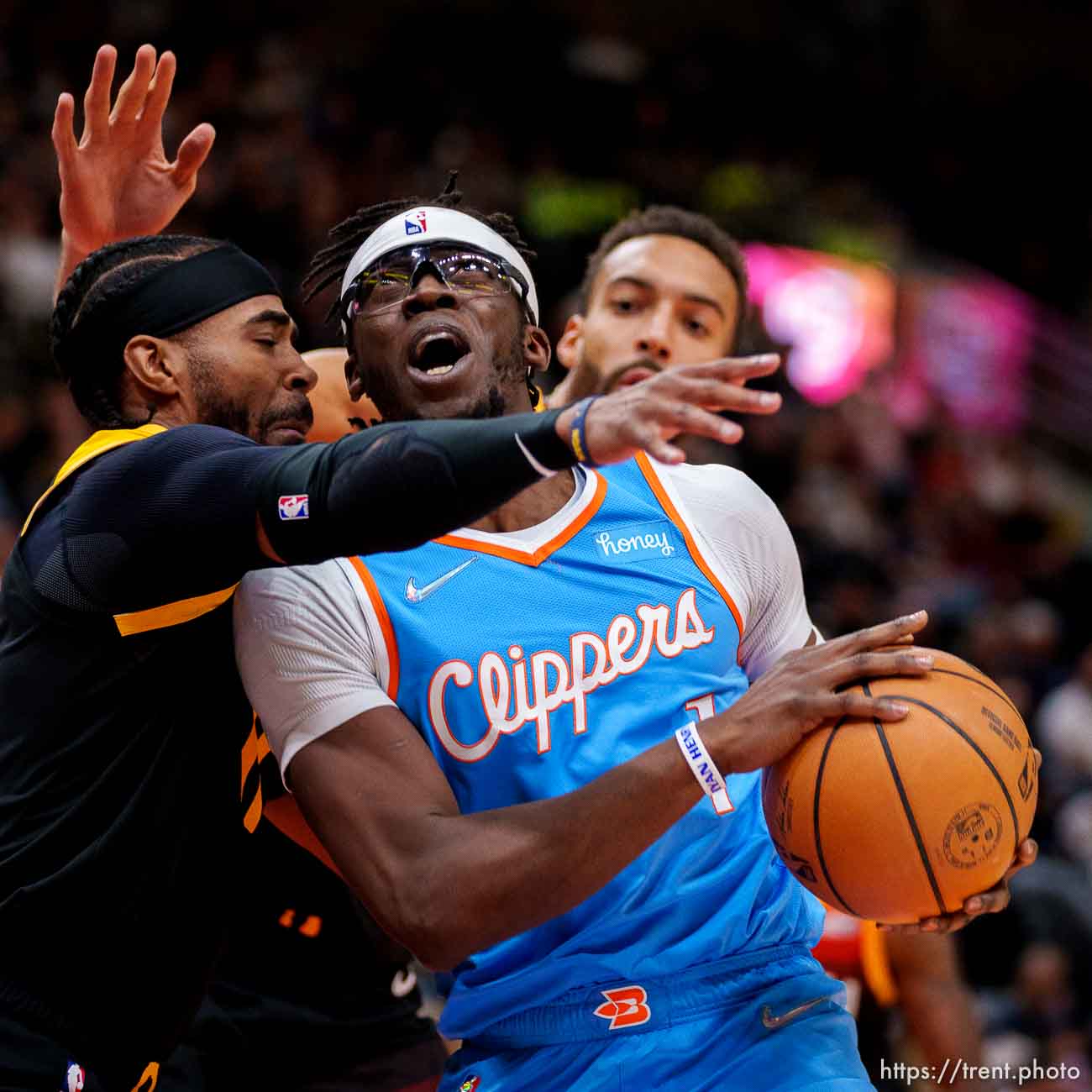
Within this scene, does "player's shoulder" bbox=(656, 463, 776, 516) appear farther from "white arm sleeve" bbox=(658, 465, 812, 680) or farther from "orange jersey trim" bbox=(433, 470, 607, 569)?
"orange jersey trim" bbox=(433, 470, 607, 569)

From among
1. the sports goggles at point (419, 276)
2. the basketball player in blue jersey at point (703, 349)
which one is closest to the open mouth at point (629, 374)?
the basketball player in blue jersey at point (703, 349)

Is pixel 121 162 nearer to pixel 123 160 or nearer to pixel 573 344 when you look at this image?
pixel 123 160

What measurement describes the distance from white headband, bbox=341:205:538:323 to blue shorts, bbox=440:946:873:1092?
167 cm

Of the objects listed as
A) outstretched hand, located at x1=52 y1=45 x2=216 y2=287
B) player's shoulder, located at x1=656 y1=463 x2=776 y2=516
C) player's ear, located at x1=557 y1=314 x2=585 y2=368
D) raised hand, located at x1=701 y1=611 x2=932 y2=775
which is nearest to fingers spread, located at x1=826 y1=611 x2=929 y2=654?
raised hand, located at x1=701 y1=611 x2=932 y2=775

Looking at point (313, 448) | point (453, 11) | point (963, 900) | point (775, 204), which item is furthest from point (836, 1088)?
point (453, 11)

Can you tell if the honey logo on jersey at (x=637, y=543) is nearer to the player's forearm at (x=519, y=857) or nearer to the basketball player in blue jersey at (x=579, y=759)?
the basketball player in blue jersey at (x=579, y=759)

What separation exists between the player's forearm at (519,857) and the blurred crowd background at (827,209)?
5061mm

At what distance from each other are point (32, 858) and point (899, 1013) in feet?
10.6

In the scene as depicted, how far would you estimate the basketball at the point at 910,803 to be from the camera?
9.43ft

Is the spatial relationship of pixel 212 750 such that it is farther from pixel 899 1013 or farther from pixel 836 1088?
pixel 899 1013

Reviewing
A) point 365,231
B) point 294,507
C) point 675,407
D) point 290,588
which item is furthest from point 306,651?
point 365,231

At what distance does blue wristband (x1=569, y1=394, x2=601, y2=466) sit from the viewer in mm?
2611

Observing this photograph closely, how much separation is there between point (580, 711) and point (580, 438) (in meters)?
0.76

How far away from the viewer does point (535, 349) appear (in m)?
3.90
